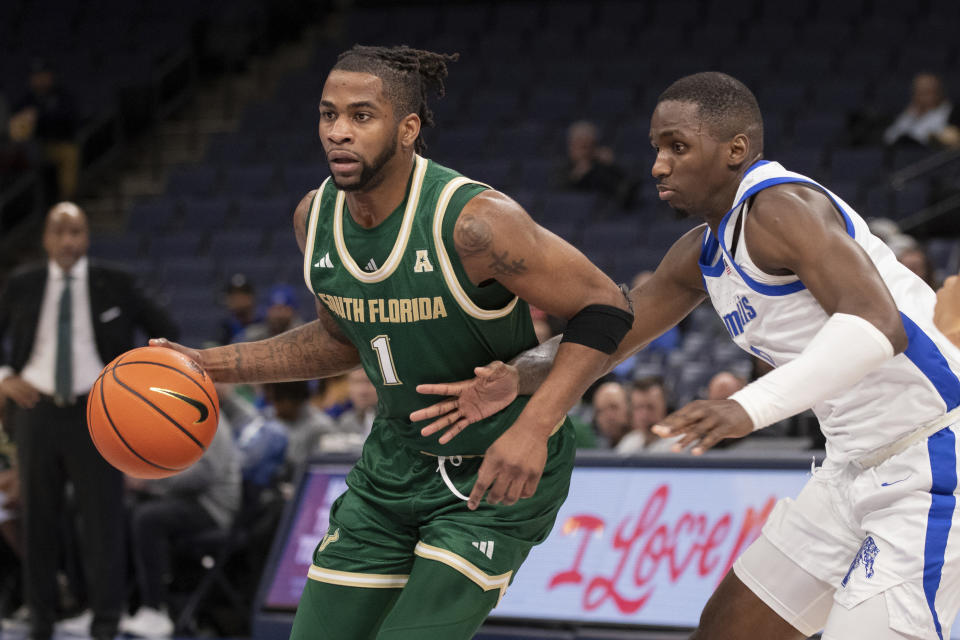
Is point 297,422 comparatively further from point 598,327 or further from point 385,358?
point 598,327

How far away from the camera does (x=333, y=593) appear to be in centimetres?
317

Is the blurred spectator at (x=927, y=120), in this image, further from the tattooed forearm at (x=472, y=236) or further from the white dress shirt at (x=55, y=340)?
the tattooed forearm at (x=472, y=236)

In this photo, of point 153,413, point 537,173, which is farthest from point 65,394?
point 537,173

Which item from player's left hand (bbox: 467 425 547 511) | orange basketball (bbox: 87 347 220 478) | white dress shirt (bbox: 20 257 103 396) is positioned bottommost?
white dress shirt (bbox: 20 257 103 396)

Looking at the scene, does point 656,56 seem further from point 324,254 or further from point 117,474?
point 324,254

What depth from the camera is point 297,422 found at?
7527 millimetres

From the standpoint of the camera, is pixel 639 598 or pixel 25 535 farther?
pixel 25 535

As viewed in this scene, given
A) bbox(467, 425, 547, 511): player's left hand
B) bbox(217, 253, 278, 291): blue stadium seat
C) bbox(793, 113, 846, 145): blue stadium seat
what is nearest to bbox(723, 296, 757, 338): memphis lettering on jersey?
bbox(467, 425, 547, 511): player's left hand

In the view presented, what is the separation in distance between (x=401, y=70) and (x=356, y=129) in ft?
Answer: 0.73

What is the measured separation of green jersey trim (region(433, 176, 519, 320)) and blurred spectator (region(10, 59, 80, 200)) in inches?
447

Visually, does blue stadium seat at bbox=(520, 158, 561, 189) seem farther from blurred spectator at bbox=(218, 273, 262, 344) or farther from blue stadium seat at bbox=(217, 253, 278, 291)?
blurred spectator at bbox=(218, 273, 262, 344)

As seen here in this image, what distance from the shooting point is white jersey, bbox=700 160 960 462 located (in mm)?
3023

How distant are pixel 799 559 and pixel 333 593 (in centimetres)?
117

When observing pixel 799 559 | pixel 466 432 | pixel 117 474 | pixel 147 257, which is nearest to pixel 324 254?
pixel 466 432
